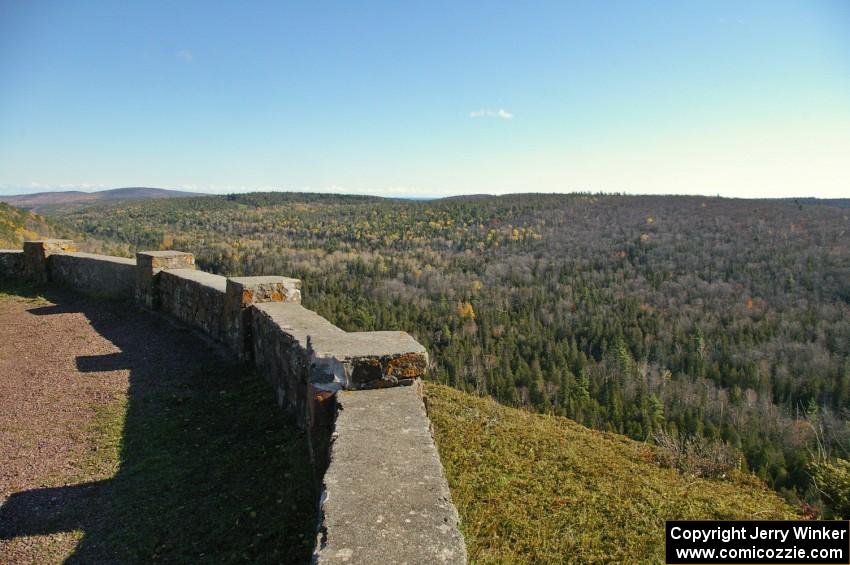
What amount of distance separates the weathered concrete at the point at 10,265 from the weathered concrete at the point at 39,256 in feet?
0.62

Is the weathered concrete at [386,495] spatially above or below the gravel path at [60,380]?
above

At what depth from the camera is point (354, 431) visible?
3125 mm

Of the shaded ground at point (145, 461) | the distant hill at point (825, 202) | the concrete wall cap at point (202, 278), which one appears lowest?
the shaded ground at point (145, 461)

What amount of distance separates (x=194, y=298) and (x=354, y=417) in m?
6.49

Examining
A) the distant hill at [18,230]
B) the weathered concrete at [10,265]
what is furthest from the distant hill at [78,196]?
the weathered concrete at [10,265]

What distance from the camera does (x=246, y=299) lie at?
22.6 ft

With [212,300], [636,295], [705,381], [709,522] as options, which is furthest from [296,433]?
[636,295]

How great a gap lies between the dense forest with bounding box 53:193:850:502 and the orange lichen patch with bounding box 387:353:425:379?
112ft

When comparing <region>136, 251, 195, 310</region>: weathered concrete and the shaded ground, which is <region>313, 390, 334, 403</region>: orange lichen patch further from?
<region>136, 251, 195, 310</region>: weathered concrete

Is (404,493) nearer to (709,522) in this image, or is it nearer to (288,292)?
(709,522)

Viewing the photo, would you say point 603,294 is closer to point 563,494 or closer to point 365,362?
point 563,494

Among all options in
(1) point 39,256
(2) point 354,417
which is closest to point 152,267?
(1) point 39,256

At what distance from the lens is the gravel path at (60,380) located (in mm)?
3715

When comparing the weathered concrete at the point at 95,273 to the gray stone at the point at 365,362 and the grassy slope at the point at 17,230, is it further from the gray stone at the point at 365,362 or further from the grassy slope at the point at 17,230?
the gray stone at the point at 365,362
